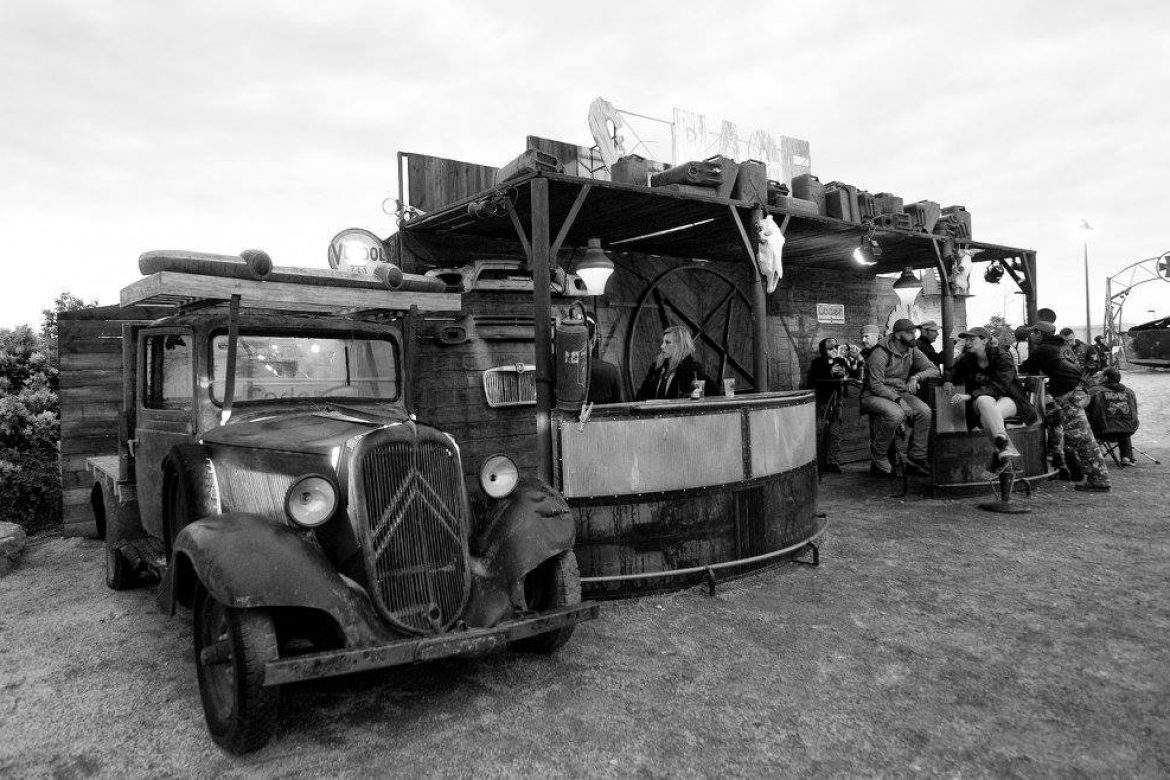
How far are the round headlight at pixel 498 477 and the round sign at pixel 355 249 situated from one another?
371 centimetres

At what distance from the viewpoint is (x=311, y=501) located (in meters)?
2.92

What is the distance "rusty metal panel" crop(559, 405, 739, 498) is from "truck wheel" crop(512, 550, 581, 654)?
35.7 inches

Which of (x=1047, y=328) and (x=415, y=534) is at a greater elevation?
(x=1047, y=328)

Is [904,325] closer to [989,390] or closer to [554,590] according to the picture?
[989,390]

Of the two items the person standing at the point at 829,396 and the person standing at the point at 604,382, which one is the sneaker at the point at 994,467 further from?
the person standing at the point at 604,382

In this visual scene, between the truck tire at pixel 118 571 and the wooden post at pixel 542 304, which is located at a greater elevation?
the wooden post at pixel 542 304

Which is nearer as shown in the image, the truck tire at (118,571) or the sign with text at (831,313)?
the truck tire at (118,571)

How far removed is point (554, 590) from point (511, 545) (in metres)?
0.37

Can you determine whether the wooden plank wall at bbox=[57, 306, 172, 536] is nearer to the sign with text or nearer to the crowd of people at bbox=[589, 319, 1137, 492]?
the crowd of people at bbox=[589, 319, 1137, 492]

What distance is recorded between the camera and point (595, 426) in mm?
4461

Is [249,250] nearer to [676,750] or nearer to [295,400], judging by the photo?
[295,400]

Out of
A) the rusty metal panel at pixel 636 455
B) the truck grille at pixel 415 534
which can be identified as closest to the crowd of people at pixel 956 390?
the rusty metal panel at pixel 636 455

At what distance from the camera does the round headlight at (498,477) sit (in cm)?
359

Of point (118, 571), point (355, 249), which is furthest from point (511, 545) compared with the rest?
point (355, 249)
